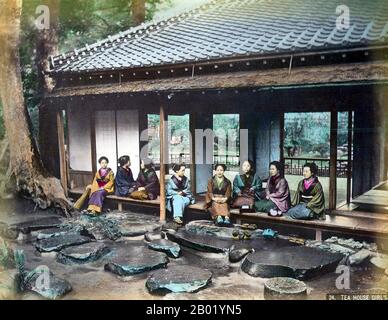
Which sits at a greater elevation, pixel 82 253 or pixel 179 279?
pixel 82 253

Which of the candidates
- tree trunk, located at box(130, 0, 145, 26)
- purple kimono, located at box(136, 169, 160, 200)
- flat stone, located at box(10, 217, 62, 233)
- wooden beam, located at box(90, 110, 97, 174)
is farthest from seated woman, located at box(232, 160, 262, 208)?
tree trunk, located at box(130, 0, 145, 26)

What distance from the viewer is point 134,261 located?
6684 mm

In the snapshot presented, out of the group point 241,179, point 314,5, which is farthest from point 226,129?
point 314,5

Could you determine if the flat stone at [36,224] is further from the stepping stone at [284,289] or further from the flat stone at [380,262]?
the flat stone at [380,262]

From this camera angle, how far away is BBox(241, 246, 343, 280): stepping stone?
6.01 m

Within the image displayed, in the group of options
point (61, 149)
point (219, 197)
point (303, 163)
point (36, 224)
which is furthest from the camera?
point (61, 149)

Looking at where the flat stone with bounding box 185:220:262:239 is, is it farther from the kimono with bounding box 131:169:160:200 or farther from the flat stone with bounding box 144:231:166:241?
the kimono with bounding box 131:169:160:200

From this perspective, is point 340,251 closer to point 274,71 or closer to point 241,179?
point 241,179

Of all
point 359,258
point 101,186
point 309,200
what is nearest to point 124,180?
point 101,186

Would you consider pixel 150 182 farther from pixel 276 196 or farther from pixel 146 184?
pixel 276 196

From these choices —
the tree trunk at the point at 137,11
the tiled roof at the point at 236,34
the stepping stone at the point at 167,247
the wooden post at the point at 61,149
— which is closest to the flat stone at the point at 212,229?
the stepping stone at the point at 167,247

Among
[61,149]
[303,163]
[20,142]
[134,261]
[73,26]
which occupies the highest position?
[73,26]

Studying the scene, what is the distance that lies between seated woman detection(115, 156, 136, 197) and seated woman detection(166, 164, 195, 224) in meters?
1.26

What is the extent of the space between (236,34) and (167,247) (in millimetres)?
5159
